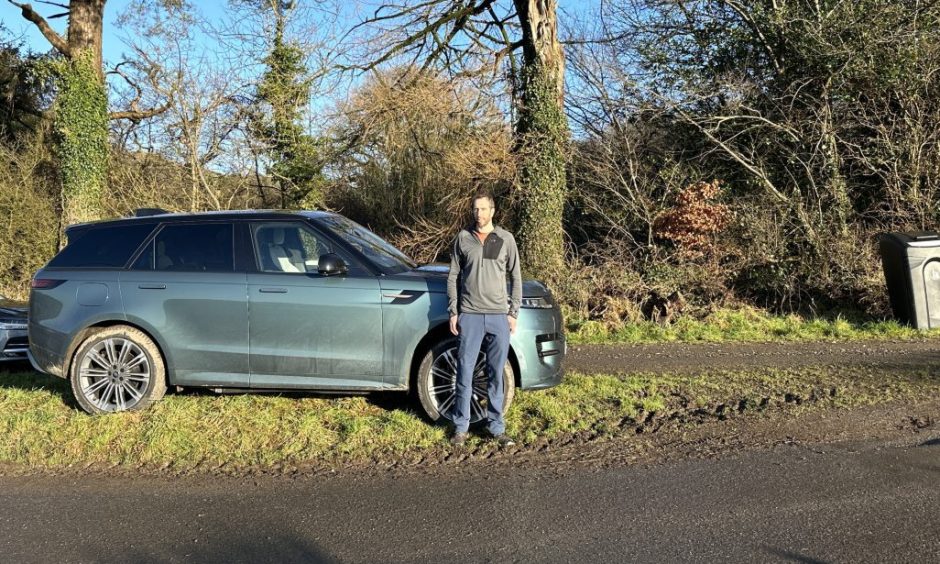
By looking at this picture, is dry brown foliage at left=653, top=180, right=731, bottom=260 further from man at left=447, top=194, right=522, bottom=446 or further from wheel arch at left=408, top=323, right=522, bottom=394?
man at left=447, top=194, right=522, bottom=446

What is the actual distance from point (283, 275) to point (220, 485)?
6.40 ft

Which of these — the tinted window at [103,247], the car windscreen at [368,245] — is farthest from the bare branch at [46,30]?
the car windscreen at [368,245]

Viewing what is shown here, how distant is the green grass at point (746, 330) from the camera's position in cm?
955

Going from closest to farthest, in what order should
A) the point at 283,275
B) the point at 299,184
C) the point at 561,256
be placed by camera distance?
the point at 283,275 → the point at 561,256 → the point at 299,184

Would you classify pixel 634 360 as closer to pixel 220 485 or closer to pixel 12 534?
pixel 220 485

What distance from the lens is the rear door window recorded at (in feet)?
20.8

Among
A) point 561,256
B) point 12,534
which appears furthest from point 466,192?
point 12,534

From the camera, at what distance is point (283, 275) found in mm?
6102

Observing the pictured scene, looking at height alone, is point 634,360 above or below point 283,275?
below

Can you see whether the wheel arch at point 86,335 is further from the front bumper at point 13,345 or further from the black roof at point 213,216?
the front bumper at point 13,345

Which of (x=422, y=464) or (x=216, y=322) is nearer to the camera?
(x=422, y=464)

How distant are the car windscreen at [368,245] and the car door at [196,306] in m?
0.94

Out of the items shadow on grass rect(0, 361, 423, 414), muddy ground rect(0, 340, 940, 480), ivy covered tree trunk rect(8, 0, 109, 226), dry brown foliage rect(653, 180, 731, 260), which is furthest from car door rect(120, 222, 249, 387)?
ivy covered tree trunk rect(8, 0, 109, 226)

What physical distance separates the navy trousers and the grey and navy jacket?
0.27ft
